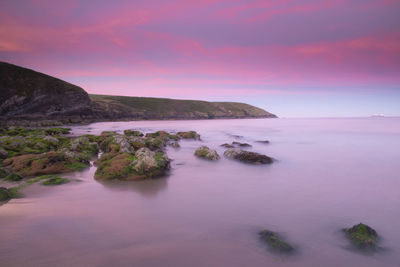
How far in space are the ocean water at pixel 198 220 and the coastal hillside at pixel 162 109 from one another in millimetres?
75092

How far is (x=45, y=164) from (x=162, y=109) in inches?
4420

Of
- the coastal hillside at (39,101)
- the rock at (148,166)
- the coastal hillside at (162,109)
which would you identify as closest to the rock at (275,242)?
the rock at (148,166)

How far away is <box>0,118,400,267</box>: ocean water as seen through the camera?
11.4 ft

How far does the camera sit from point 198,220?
4785mm

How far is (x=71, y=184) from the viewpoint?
6.88 meters

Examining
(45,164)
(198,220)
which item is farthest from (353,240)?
(45,164)

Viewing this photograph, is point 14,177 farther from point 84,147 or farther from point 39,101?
point 39,101

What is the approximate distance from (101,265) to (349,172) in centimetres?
999

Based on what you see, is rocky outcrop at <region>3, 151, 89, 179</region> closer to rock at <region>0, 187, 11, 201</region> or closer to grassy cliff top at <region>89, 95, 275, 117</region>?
rock at <region>0, 187, 11, 201</region>

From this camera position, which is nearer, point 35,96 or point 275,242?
point 275,242

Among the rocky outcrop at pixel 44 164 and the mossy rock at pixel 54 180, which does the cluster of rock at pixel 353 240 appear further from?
the rocky outcrop at pixel 44 164

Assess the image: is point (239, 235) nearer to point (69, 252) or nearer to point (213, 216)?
point (213, 216)

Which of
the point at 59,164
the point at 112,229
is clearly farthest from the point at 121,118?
the point at 112,229

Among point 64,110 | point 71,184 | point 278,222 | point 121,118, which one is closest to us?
point 278,222
